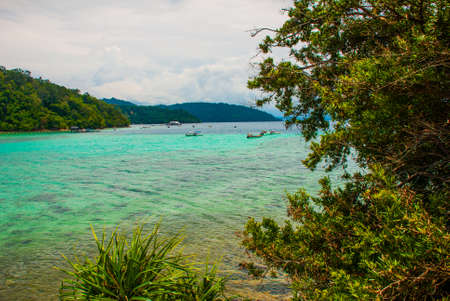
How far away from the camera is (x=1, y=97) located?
353 feet

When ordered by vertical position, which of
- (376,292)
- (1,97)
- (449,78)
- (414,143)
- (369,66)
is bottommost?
(376,292)

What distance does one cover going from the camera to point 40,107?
115 meters

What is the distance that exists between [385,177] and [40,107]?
135544mm

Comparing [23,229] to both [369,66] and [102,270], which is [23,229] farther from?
[369,66]

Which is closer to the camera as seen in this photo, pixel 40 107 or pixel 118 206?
pixel 118 206

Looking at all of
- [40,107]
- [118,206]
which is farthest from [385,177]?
[40,107]

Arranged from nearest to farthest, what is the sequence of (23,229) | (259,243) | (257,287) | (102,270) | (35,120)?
(102,270)
(259,243)
(257,287)
(23,229)
(35,120)

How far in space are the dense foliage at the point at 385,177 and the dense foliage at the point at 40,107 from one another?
396 feet

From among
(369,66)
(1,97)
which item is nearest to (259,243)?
(369,66)

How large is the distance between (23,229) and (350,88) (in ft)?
41.2

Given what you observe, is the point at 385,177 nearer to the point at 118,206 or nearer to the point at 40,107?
the point at 118,206

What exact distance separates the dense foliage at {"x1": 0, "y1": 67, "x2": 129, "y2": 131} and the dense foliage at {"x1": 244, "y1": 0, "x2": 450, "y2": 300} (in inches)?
4748

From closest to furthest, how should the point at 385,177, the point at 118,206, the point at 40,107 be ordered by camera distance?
the point at 385,177 → the point at 118,206 → the point at 40,107

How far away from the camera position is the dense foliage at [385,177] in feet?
8.84
